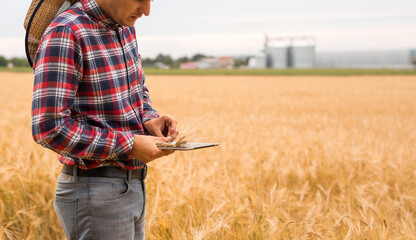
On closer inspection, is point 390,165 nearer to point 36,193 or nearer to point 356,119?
point 36,193

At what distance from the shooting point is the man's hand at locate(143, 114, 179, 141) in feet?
4.84

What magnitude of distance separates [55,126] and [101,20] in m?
0.37


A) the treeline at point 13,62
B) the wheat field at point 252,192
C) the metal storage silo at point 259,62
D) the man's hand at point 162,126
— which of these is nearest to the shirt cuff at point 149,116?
the man's hand at point 162,126

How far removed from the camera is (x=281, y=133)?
5.48 metres

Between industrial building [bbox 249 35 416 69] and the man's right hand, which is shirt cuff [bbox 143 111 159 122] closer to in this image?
the man's right hand

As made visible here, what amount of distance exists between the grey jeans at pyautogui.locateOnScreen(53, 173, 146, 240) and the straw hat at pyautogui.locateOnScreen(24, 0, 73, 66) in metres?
0.43

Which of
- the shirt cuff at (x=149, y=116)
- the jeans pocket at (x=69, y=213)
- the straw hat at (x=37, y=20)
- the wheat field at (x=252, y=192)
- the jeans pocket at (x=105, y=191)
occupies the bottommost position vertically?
the wheat field at (x=252, y=192)

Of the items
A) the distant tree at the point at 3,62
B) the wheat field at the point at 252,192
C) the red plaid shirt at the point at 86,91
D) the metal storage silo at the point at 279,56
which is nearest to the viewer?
the red plaid shirt at the point at 86,91

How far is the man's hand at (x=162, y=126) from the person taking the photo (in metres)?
1.47

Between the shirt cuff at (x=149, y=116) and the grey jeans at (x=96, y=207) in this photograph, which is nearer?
the grey jeans at (x=96, y=207)

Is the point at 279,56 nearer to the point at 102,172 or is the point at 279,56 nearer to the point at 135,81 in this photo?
the point at 135,81

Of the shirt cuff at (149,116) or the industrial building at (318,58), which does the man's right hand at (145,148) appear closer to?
the shirt cuff at (149,116)

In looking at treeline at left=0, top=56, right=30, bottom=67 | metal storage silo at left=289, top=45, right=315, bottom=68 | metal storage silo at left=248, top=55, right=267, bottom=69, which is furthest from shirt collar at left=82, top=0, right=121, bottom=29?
metal storage silo at left=248, top=55, right=267, bottom=69

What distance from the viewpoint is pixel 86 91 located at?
4.33 ft
